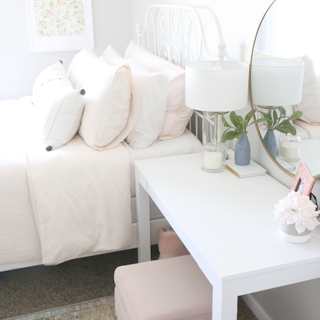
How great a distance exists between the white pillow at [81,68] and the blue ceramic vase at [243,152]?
1.13 m

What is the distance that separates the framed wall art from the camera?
357 centimetres

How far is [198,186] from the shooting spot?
1.58 metres

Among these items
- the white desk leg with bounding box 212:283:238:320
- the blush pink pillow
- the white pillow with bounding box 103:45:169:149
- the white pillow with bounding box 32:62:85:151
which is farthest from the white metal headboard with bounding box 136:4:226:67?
the white desk leg with bounding box 212:283:238:320

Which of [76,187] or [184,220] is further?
[76,187]

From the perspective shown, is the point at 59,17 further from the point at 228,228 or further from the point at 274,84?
the point at 228,228

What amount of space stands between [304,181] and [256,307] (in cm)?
85

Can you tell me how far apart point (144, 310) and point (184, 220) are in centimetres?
31

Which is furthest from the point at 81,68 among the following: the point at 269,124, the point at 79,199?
the point at 269,124

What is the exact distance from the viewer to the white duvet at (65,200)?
182 centimetres

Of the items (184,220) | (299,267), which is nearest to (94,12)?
(184,220)

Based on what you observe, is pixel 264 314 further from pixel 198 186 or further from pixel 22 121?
pixel 22 121

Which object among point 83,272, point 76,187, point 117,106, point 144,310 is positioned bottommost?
point 83,272

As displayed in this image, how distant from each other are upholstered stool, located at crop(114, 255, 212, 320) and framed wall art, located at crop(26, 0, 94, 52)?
2.73 metres

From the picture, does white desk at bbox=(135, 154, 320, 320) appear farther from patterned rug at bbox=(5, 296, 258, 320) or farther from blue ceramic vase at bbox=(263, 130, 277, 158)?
patterned rug at bbox=(5, 296, 258, 320)
